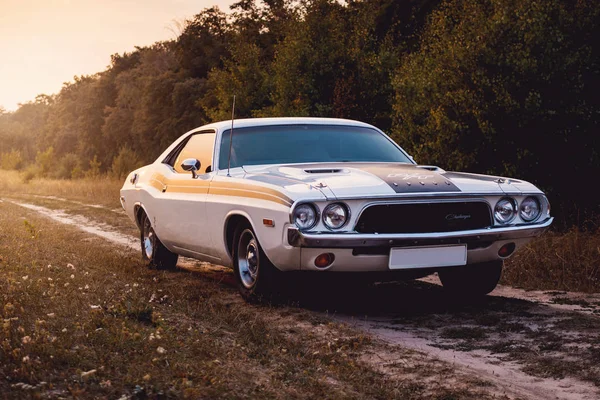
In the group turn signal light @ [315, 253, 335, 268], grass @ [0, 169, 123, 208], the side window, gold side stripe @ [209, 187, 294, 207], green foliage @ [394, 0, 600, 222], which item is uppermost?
green foliage @ [394, 0, 600, 222]

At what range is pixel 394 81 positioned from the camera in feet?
53.7

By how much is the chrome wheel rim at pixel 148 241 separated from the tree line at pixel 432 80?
18.1 feet

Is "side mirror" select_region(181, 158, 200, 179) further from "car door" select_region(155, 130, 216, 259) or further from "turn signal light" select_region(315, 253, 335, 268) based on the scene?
"turn signal light" select_region(315, 253, 335, 268)

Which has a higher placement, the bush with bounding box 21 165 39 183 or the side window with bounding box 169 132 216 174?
the side window with bounding box 169 132 216 174

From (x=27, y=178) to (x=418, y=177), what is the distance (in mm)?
41466

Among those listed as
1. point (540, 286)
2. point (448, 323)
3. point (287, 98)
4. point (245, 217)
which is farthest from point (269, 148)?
point (287, 98)

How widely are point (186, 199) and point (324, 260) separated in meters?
2.25

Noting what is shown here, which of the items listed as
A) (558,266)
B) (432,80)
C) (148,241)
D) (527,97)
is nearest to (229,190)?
(148,241)

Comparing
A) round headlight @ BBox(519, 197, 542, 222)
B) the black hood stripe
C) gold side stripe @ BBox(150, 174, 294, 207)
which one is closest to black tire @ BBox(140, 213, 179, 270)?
gold side stripe @ BBox(150, 174, 294, 207)

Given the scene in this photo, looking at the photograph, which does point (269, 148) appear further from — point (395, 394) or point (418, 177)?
point (395, 394)

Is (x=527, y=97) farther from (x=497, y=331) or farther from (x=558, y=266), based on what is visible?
(x=497, y=331)

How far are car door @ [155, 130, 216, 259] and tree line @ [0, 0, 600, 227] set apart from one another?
5.39 m

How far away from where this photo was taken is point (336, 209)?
A: 5.81 metres

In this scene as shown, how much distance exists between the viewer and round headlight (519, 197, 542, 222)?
21.3ft
